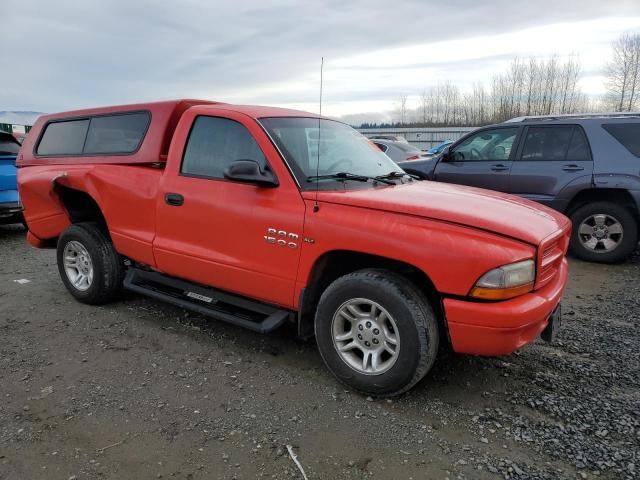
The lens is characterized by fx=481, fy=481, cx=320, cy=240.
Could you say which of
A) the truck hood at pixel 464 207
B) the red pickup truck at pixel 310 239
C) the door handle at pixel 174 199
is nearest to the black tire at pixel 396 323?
the red pickup truck at pixel 310 239

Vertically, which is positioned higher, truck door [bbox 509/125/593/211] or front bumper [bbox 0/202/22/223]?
truck door [bbox 509/125/593/211]

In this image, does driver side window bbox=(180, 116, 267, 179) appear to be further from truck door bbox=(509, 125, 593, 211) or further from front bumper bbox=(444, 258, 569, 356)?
truck door bbox=(509, 125, 593, 211)

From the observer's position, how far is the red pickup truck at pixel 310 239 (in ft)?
8.96

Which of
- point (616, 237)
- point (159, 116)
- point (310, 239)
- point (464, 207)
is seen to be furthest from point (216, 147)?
point (616, 237)

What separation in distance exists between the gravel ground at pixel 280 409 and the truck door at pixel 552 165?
8.77 ft

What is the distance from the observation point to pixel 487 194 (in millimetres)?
3730

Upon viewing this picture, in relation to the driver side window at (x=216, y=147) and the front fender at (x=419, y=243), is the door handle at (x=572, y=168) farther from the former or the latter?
the driver side window at (x=216, y=147)

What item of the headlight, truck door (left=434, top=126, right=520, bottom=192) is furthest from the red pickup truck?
truck door (left=434, top=126, right=520, bottom=192)

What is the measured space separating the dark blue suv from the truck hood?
11.0 feet

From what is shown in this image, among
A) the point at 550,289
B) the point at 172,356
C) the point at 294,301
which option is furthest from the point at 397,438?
the point at 172,356

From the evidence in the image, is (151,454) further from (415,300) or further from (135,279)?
(135,279)

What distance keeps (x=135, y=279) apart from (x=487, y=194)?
3.12 m

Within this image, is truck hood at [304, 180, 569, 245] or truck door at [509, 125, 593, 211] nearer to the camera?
truck hood at [304, 180, 569, 245]

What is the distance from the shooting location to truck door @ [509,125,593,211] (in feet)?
21.1
